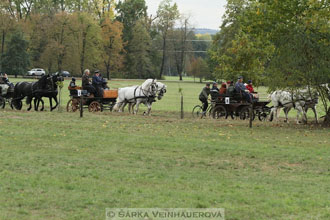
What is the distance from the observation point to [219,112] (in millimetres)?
27453

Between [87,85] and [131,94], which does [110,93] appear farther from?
[87,85]

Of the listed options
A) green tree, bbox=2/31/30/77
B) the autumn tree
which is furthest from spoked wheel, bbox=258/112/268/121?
the autumn tree

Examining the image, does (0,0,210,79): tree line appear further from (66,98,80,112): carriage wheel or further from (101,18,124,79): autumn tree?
(66,98,80,112): carriage wheel

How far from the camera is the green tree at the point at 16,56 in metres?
88.0

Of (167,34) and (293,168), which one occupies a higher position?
(167,34)

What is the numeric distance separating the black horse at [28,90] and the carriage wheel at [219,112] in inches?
310

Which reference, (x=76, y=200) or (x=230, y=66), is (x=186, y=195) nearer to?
(x=76, y=200)

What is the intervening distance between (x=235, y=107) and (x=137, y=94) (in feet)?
15.3

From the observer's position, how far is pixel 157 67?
374 feet

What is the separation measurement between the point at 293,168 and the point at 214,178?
2482mm

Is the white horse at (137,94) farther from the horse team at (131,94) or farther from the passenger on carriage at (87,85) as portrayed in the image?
the passenger on carriage at (87,85)

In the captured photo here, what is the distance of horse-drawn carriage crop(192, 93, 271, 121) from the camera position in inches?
1051

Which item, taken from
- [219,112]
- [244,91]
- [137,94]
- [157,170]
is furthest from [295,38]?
[157,170]

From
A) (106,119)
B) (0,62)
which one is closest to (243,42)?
(106,119)
